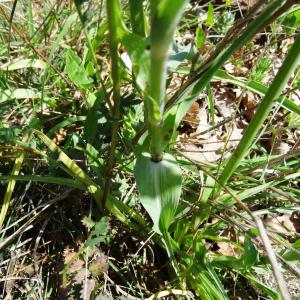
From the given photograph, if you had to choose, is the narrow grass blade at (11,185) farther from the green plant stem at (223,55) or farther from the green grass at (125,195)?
the green plant stem at (223,55)

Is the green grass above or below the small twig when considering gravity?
above

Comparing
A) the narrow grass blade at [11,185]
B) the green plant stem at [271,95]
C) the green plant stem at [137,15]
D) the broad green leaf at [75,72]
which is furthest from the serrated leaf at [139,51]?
the narrow grass blade at [11,185]

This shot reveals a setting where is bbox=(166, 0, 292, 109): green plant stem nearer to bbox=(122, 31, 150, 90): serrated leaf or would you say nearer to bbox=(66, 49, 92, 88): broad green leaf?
bbox=(122, 31, 150, 90): serrated leaf

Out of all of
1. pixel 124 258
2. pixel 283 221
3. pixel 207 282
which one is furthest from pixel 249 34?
pixel 283 221

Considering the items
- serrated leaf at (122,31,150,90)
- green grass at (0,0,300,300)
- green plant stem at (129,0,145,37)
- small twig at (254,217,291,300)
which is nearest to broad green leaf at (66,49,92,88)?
green grass at (0,0,300,300)

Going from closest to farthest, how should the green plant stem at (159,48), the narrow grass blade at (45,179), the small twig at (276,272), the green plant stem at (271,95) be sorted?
the green plant stem at (159,48), the small twig at (276,272), the green plant stem at (271,95), the narrow grass blade at (45,179)

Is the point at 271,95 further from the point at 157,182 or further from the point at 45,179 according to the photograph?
the point at 45,179
